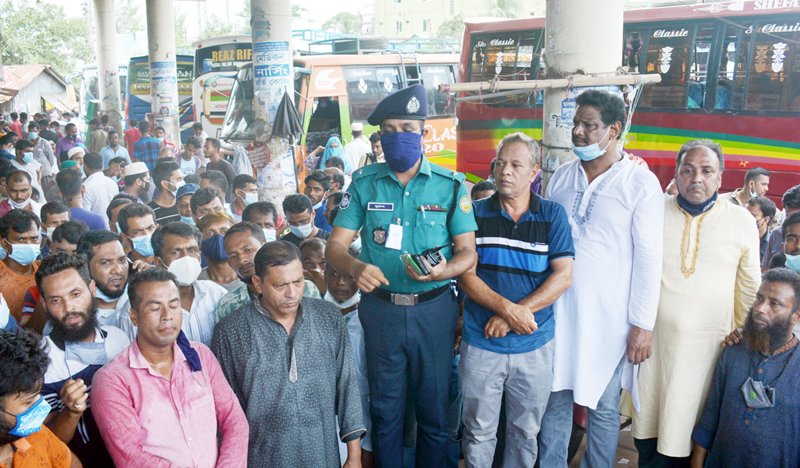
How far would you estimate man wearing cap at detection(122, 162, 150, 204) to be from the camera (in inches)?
260

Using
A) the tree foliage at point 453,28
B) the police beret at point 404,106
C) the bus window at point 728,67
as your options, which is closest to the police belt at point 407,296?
the police beret at point 404,106

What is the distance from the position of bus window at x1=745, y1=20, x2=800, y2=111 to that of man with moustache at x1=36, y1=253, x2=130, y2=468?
24.3 ft

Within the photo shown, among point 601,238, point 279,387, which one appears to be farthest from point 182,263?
point 601,238

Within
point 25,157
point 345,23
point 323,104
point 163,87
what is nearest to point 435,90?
point 323,104

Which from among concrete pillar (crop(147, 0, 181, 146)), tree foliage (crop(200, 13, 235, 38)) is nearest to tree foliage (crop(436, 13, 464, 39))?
tree foliage (crop(200, 13, 235, 38))

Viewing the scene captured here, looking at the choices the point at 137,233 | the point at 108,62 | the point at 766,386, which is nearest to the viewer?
the point at 766,386

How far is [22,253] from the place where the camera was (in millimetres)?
3986

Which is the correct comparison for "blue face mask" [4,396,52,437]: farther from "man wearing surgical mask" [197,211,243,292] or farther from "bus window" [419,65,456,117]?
"bus window" [419,65,456,117]

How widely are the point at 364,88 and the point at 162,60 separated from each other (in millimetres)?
4336

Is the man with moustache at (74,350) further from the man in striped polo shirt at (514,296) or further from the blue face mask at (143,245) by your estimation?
the man in striped polo shirt at (514,296)

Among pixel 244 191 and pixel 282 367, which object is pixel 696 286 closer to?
pixel 282 367

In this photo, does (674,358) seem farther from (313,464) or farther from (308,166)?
(308,166)

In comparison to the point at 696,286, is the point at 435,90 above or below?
above

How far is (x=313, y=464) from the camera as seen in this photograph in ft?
8.84
